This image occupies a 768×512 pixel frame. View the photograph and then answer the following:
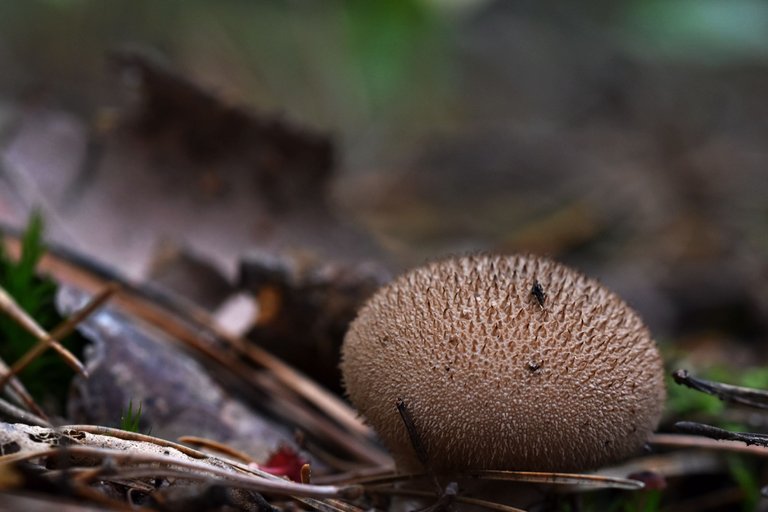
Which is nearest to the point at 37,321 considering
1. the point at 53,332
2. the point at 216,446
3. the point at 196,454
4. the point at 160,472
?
the point at 53,332

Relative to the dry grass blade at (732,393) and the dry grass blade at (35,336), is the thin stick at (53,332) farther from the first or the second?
the dry grass blade at (732,393)

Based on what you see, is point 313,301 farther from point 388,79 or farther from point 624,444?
point 388,79

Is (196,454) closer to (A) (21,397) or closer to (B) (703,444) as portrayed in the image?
(A) (21,397)

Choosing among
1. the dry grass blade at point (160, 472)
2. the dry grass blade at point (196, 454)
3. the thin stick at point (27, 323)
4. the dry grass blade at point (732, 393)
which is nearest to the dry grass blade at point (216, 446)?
the dry grass blade at point (196, 454)

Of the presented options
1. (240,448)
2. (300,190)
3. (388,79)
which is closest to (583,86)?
(388,79)

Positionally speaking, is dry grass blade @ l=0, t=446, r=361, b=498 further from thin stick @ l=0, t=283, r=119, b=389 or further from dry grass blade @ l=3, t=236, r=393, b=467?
dry grass blade @ l=3, t=236, r=393, b=467

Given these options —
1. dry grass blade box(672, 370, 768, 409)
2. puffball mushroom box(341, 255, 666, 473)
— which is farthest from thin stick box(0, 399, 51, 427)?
dry grass blade box(672, 370, 768, 409)

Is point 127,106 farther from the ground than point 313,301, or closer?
farther from the ground
